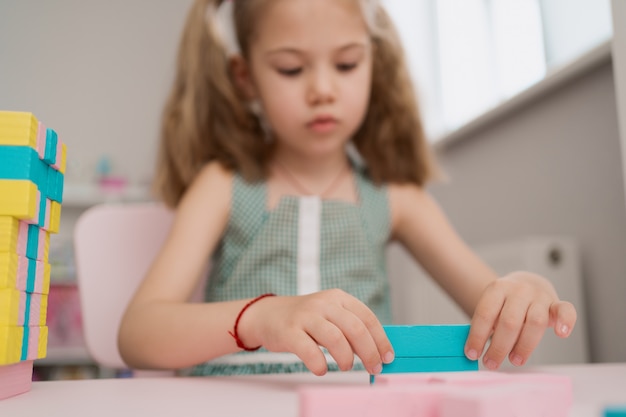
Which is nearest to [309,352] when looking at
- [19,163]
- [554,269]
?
[19,163]

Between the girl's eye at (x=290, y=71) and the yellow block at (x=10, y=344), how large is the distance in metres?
0.50

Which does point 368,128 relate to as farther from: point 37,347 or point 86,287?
point 37,347

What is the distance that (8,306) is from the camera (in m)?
0.38

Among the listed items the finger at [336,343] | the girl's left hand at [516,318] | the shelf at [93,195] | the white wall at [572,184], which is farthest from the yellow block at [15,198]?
the shelf at [93,195]

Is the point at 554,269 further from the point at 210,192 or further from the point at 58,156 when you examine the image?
the point at 58,156

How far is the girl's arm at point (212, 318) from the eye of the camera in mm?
419

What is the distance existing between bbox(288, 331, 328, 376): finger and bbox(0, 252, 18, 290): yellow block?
19 centimetres

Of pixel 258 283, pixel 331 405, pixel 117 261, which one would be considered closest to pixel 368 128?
pixel 258 283

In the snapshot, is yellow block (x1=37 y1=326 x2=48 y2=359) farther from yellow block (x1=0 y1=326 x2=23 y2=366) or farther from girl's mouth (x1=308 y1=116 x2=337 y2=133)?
girl's mouth (x1=308 y1=116 x2=337 y2=133)

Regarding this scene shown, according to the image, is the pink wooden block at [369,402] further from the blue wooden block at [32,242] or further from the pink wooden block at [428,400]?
the blue wooden block at [32,242]

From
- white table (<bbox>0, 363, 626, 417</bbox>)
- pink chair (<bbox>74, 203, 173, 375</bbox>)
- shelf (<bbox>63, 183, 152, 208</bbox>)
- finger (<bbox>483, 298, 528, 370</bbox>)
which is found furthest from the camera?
shelf (<bbox>63, 183, 152, 208</bbox>)

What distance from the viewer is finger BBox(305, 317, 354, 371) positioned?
42 centimetres

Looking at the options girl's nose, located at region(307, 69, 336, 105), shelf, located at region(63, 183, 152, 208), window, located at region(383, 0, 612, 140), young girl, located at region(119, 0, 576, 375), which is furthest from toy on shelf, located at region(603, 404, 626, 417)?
shelf, located at region(63, 183, 152, 208)

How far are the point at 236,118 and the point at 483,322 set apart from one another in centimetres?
61
